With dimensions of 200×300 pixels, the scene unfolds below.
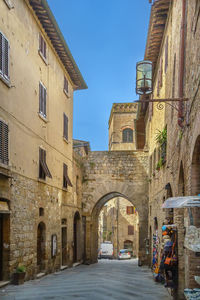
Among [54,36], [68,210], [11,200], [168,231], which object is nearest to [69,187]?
[68,210]

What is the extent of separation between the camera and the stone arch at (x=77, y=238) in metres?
21.3

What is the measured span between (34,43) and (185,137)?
7543 mm

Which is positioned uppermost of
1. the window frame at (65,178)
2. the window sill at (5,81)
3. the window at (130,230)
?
the window sill at (5,81)

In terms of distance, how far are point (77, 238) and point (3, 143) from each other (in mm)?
12229

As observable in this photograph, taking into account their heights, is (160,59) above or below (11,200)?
above

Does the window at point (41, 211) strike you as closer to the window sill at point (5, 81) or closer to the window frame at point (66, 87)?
the window sill at point (5, 81)

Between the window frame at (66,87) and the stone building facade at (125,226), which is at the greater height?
the window frame at (66,87)

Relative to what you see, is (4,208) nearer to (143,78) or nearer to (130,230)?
(143,78)

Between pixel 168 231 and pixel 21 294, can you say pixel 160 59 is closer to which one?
pixel 168 231

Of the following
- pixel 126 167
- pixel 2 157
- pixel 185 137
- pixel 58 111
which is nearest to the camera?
pixel 185 137

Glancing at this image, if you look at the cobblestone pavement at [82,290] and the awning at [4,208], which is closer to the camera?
the cobblestone pavement at [82,290]

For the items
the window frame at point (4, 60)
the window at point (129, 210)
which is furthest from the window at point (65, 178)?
the window at point (129, 210)

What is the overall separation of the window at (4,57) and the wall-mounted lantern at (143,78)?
3.83 meters

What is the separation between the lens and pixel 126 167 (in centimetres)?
2295
